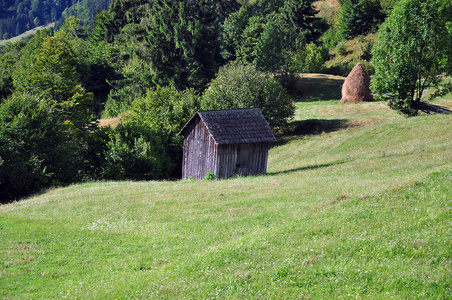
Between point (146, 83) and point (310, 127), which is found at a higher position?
point (146, 83)

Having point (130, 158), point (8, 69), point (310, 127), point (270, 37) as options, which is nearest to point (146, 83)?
point (270, 37)

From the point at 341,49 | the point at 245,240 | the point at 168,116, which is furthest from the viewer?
the point at 341,49

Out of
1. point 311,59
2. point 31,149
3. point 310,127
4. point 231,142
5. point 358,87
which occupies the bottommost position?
point 31,149

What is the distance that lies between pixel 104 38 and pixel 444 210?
96.4 metres

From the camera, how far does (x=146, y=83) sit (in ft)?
213

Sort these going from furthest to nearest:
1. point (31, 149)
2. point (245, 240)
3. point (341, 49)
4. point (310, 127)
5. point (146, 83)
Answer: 1. point (341, 49)
2. point (146, 83)
3. point (310, 127)
4. point (31, 149)
5. point (245, 240)

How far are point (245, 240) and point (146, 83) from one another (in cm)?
5488

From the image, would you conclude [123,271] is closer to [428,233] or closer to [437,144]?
[428,233]

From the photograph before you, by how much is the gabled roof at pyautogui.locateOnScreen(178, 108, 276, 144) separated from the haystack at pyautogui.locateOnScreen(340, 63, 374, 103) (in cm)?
2812

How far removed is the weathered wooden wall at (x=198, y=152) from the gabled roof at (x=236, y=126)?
0.96 m

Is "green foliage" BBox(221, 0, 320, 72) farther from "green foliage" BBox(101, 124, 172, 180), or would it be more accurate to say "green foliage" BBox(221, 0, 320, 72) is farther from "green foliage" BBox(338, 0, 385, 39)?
"green foliage" BBox(101, 124, 172, 180)

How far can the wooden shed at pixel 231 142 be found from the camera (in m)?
31.9

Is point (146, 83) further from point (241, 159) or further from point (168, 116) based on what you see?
point (241, 159)

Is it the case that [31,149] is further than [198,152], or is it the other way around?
[198,152]
